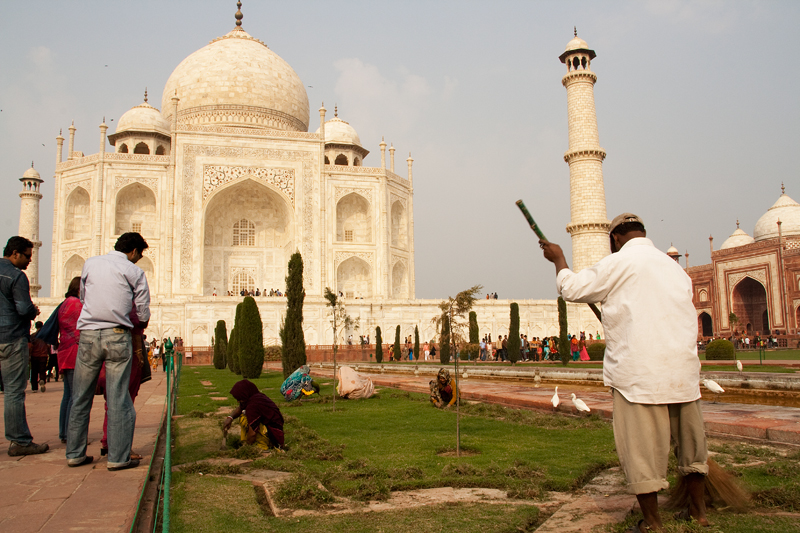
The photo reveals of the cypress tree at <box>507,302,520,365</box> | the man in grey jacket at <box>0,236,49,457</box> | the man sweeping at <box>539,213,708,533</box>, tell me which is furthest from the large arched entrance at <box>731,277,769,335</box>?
the man in grey jacket at <box>0,236,49,457</box>

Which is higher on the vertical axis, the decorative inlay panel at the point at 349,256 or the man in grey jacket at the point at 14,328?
the decorative inlay panel at the point at 349,256

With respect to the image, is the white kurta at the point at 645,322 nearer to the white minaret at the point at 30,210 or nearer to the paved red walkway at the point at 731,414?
the paved red walkway at the point at 731,414

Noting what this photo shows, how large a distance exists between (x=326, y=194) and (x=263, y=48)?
10.1 metres

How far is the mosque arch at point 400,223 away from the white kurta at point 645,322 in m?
28.9

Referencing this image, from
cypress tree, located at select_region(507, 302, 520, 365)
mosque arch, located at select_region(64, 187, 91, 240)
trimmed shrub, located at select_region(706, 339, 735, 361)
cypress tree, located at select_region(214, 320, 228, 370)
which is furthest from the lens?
mosque arch, located at select_region(64, 187, 91, 240)

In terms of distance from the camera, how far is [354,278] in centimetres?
2981

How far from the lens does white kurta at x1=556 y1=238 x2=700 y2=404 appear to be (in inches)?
90.1

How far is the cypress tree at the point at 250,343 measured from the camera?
1182cm

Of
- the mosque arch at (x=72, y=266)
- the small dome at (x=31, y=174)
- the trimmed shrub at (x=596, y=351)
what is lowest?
the trimmed shrub at (x=596, y=351)

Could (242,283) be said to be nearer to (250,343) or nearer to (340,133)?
(340,133)

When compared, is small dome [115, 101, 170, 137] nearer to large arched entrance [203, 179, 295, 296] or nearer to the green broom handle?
large arched entrance [203, 179, 295, 296]

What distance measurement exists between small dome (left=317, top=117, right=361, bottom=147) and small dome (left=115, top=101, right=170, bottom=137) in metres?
8.07

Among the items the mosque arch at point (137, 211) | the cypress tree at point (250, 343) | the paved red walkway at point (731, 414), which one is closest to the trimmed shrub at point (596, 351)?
the cypress tree at point (250, 343)

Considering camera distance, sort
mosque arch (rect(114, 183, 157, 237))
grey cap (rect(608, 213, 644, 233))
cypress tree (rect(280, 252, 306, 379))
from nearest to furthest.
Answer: grey cap (rect(608, 213, 644, 233)) → cypress tree (rect(280, 252, 306, 379)) → mosque arch (rect(114, 183, 157, 237))
